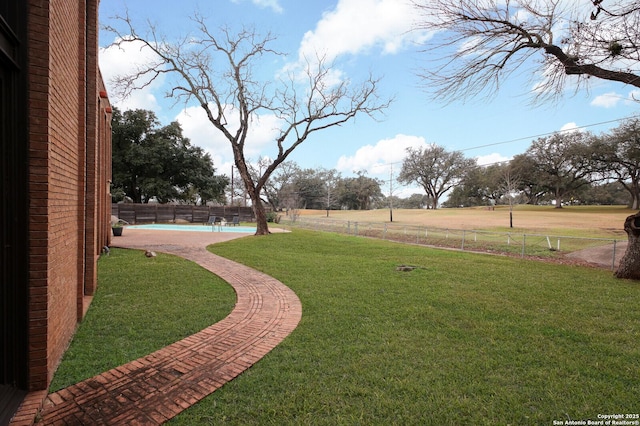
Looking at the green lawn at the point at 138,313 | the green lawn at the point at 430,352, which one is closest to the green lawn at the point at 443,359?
the green lawn at the point at 430,352

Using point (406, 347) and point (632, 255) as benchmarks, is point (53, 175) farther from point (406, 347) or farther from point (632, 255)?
point (632, 255)

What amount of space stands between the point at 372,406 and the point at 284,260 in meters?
6.89

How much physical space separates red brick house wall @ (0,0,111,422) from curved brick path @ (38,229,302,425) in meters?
0.45

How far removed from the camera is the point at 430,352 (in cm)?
331

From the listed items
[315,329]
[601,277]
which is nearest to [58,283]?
[315,329]

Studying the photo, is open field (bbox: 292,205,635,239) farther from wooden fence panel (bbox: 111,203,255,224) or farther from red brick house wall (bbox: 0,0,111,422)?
red brick house wall (bbox: 0,0,111,422)

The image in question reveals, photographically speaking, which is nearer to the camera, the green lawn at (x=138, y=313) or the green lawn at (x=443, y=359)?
the green lawn at (x=443, y=359)

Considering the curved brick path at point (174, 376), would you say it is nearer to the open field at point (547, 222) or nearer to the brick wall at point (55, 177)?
the brick wall at point (55, 177)

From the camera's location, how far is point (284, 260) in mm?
9133

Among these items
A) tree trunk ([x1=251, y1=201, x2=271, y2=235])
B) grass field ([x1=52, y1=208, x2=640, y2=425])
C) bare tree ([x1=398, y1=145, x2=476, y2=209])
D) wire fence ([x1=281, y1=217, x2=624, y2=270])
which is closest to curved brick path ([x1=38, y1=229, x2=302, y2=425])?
grass field ([x1=52, y1=208, x2=640, y2=425])

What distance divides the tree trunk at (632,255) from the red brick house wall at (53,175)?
35.1 ft

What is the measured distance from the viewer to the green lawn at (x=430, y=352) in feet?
7.76

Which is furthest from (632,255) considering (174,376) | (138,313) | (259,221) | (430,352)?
(259,221)

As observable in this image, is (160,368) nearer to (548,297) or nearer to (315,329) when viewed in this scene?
(315,329)
